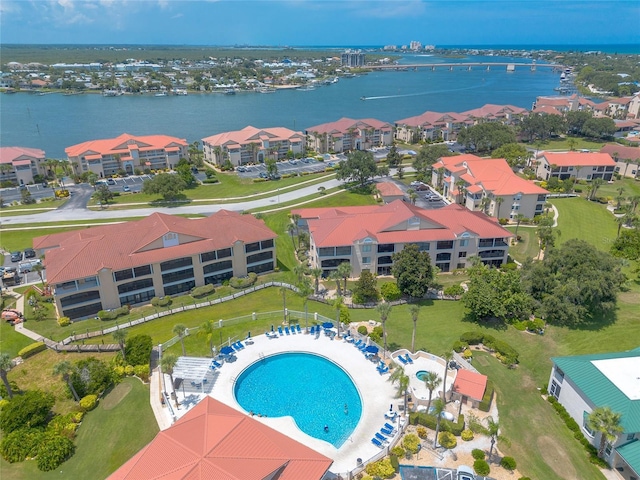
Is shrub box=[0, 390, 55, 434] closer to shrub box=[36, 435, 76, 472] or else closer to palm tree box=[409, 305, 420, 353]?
shrub box=[36, 435, 76, 472]

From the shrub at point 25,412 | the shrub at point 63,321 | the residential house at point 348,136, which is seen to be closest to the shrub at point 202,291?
the shrub at point 63,321

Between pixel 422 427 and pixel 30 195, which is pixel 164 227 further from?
pixel 30 195

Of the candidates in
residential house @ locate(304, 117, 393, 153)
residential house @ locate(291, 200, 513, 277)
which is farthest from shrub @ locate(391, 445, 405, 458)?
residential house @ locate(304, 117, 393, 153)

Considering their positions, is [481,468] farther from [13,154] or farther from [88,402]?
[13,154]

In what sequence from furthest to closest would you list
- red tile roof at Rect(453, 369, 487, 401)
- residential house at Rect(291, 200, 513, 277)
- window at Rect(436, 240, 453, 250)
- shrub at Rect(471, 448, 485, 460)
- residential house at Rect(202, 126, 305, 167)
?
residential house at Rect(202, 126, 305, 167)
window at Rect(436, 240, 453, 250)
residential house at Rect(291, 200, 513, 277)
red tile roof at Rect(453, 369, 487, 401)
shrub at Rect(471, 448, 485, 460)

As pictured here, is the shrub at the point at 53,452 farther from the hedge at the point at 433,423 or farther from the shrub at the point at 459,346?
the shrub at the point at 459,346

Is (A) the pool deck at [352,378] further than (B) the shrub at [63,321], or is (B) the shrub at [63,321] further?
(B) the shrub at [63,321]
